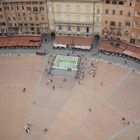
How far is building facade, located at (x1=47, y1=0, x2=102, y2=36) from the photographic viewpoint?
102m

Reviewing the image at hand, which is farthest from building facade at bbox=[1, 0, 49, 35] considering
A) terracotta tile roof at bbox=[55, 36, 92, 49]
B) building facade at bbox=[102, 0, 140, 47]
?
building facade at bbox=[102, 0, 140, 47]

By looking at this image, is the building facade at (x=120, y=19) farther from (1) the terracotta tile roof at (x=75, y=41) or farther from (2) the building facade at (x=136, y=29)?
(1) the terracotta tile roof at (x=75, y=41)

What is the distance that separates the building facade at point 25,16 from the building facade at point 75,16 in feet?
8.74

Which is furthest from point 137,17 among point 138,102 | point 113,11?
point 138,102

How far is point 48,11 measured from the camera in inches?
4173

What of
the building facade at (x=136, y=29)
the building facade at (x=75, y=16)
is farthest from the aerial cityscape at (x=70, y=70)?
the building facade at (x=136, y=29)

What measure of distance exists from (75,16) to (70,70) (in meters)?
18.5

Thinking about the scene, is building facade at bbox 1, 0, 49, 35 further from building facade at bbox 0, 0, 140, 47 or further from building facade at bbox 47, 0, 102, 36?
building facade at bbox 47, 0, 102, 36

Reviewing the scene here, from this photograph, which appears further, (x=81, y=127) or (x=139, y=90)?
(x=139, y=90)

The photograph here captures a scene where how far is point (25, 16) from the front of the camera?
108m

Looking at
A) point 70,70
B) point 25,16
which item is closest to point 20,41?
point 25,16

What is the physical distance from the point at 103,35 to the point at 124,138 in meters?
40.6

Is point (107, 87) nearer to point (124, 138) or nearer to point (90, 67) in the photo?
point (90, 67)

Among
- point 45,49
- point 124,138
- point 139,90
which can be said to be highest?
point 45,49
